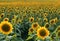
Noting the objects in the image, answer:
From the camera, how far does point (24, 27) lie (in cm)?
950

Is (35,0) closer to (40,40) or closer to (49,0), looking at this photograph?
(49,0)

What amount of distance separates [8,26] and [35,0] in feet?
102

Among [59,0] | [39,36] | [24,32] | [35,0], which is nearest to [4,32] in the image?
[39,36]

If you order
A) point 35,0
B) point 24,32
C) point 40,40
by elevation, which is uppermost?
point 40,40

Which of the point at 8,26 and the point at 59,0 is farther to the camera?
the point at 59,0

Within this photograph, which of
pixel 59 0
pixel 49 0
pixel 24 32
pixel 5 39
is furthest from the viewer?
pixel 49 0

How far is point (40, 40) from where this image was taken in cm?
480

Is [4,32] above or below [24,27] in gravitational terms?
above

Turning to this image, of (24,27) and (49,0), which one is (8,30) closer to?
(24,27)

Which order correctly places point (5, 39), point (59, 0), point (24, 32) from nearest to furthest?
point (5, 39) < point (24, 32) < point (59, 0)

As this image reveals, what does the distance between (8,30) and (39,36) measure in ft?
1.75

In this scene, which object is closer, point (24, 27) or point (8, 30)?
point (8, 30)

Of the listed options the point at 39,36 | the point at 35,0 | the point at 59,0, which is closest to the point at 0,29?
the point at 39,36

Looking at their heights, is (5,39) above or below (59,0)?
above
